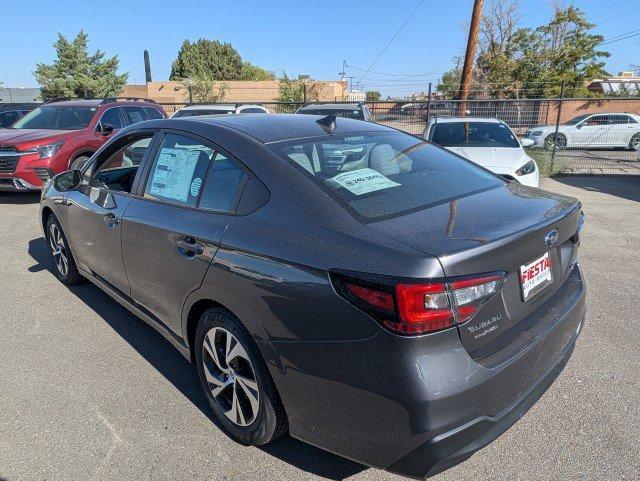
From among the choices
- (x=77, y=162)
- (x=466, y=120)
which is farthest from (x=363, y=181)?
(x=77, y=162)

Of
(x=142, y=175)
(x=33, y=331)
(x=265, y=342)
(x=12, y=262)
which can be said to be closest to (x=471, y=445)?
(x=265, y=342)

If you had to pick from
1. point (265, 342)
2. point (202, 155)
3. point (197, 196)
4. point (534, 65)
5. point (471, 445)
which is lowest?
point (471, 445)

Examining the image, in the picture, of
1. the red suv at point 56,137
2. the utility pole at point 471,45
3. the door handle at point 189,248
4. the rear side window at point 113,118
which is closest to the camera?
the door handle at point 189,248

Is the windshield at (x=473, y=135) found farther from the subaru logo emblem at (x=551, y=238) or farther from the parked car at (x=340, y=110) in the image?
the subaru logo emblem at (x=551, y=238)

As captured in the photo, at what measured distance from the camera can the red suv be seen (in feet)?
26.6

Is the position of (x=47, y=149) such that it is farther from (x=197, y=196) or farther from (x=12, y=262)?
(x=197, y=196)

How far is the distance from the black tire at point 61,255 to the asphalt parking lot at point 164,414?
260mm

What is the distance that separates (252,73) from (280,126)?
7939 centimetres

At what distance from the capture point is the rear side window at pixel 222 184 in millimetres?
2410

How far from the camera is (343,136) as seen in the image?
2.86m

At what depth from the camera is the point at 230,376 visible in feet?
8.05

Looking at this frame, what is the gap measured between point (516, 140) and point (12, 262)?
7.89 meters

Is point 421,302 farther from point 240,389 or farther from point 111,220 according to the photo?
point 111,220

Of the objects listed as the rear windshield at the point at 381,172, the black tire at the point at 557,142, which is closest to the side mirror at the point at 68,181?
the rear windshield at the point at 381,172
